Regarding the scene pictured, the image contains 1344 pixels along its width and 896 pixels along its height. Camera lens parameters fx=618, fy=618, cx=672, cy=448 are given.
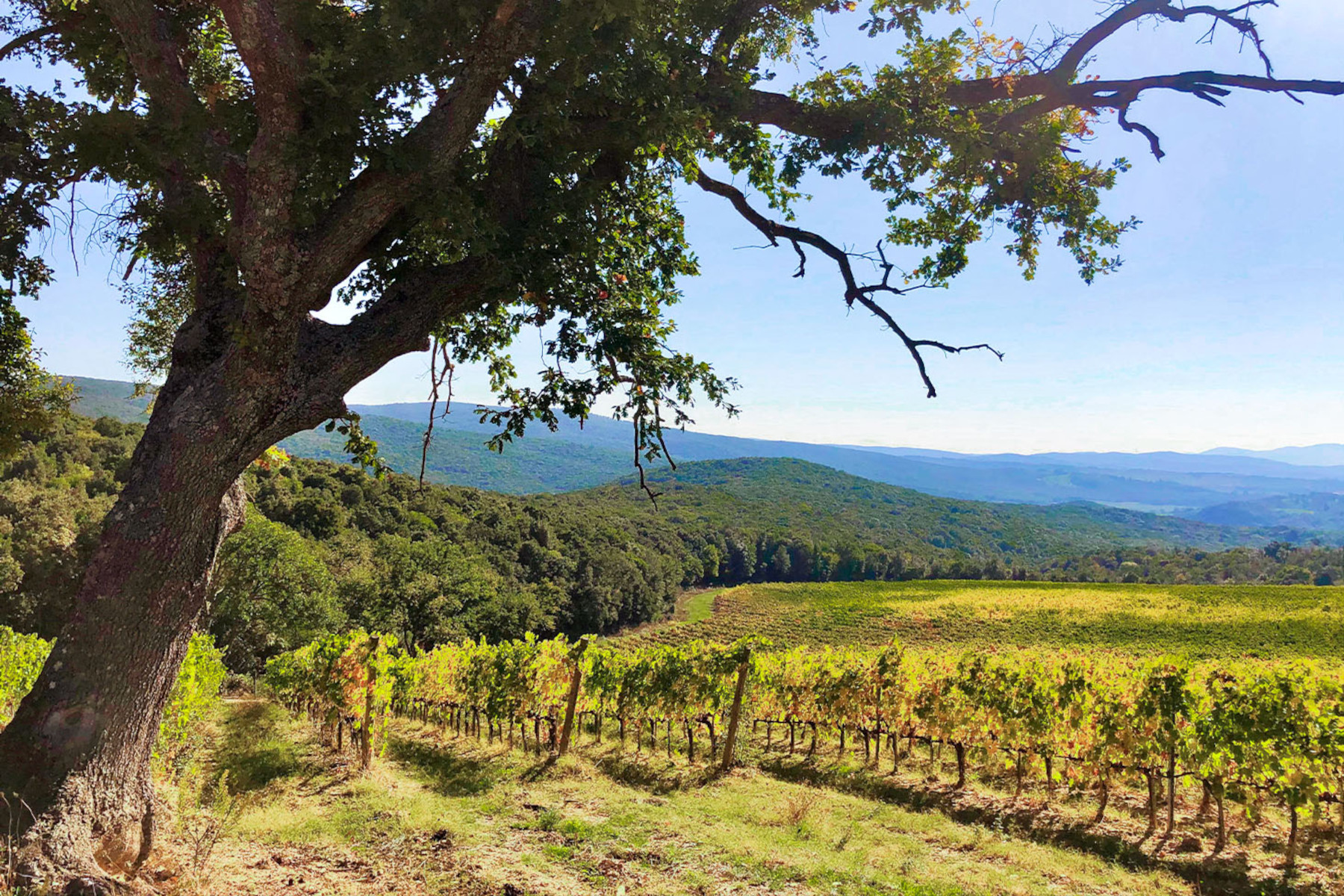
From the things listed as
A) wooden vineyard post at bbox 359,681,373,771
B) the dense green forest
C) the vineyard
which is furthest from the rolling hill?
wooden vineyard post at bbox 359,681,373,771

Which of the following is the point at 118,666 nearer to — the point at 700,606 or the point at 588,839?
the point at 588,839

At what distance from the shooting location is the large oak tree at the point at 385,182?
335 centimetres

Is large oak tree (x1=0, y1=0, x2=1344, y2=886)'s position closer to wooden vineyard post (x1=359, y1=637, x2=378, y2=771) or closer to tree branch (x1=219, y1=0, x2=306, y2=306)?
tree branch (x1=219, y1=0, x2=306, y2=306)

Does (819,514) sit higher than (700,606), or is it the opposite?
(819,514)

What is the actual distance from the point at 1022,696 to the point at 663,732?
10.1 m

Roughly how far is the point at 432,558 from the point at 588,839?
34.2 m

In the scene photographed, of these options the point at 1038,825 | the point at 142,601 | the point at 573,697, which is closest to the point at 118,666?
the point at 142,601

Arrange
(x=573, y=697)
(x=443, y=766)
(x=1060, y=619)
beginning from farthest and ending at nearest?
(x=1060, y=619)
(x=573, y=697)
(x=443, y=766)

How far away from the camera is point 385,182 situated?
3.70 meters

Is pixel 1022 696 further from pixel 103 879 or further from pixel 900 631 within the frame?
pixel 900 631

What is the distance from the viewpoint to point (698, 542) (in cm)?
10156

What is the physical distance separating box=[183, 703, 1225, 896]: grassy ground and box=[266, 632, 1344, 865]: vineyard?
1545 mm

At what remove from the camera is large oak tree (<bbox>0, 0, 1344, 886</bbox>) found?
3354 millimetres

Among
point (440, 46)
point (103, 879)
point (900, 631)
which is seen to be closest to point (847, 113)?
point (440, 46)
